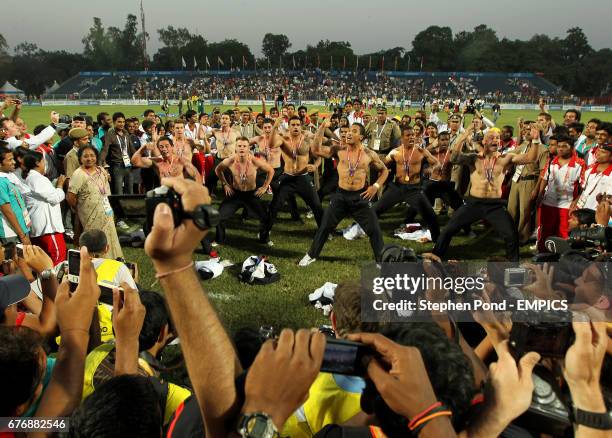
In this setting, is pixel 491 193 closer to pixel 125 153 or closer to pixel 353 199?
pixel 353 199

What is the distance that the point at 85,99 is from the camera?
5900cm

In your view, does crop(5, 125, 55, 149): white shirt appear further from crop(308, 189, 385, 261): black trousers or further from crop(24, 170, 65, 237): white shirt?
crop(308, 189, 385, 261): black trousers

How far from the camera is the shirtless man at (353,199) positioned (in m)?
7.38

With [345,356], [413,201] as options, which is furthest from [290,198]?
[345,356]

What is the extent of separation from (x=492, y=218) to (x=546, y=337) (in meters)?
5.59

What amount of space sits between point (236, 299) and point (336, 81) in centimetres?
7548

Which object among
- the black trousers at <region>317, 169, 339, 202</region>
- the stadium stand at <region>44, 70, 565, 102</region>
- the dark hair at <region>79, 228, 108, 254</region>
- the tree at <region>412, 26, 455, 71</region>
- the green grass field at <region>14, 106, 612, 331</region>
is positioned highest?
the tree at <region>412, 26, 455, 71</region>

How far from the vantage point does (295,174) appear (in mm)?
8766

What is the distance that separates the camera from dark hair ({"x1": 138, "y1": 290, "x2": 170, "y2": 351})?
2.75 m

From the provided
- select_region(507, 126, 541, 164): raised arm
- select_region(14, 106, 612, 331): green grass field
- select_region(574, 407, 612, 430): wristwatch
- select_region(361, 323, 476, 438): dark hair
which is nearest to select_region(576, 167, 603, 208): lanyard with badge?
select_region(507, 126, 541, 164): raised arm

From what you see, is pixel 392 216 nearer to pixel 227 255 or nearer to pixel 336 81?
pixel 227 255

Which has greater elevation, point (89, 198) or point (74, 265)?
point (74, 265)

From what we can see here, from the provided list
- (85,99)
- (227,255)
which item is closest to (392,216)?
(227,255)

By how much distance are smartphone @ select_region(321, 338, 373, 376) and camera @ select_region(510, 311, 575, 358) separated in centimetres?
86
